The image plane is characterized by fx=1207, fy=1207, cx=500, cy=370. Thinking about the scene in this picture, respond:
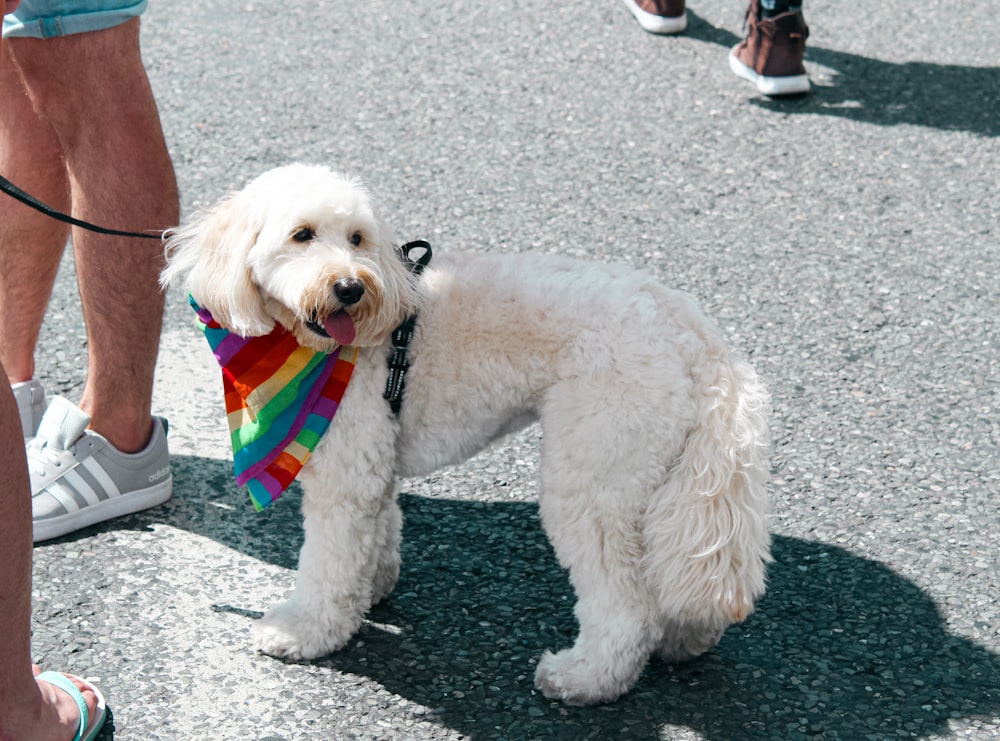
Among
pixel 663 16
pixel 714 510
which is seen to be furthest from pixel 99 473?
pixel 663 16

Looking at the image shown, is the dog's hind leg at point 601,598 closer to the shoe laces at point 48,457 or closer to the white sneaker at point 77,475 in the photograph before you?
the white sneaker at point 77,475

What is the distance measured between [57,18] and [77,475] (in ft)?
3.74

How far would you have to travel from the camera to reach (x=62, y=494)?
10.2 ft

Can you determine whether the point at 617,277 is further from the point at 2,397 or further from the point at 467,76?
the point at 467,76

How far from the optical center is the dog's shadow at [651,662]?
2621mm

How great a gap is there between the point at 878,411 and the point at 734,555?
139 centimetres

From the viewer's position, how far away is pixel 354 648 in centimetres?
283

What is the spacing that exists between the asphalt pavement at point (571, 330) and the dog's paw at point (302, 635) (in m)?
0.04

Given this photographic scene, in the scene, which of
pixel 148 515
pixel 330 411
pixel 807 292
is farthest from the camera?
pixel 807 292

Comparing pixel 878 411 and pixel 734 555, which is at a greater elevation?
pixel 734 555

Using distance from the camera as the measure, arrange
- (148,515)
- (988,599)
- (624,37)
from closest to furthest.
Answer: (988,599) < (148,515) < (624,37)

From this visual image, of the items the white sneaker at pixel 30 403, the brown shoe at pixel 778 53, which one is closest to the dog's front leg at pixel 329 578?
the white sneaker at pixel 30 403

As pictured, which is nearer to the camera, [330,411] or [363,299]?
[363,299]

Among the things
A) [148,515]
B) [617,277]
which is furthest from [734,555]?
[148,515]
